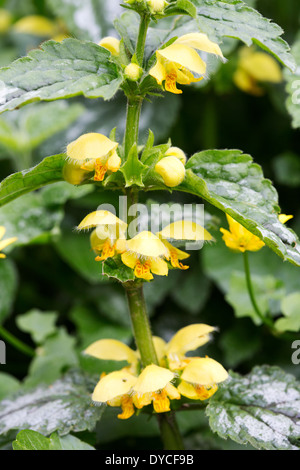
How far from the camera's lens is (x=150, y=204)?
0.72 metres

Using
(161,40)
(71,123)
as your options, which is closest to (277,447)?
(161,40)

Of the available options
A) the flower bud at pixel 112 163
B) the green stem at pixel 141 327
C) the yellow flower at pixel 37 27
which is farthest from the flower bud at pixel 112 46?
the yellow flower at pixel 37 27

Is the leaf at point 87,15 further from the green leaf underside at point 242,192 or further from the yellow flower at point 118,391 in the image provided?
the yellow flower at point 118,391

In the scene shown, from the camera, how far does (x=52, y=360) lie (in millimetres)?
887

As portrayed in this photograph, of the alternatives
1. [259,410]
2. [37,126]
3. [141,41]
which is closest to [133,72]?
[141,41]

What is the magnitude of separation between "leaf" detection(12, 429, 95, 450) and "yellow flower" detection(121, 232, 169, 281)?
8.3 inches

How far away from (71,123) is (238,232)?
2.45 ft

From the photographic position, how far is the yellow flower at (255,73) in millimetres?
1174

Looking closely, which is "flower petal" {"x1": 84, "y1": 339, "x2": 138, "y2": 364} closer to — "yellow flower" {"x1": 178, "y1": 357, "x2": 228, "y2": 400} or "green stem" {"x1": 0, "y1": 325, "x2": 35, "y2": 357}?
"yellow flower" {"x1": 178, "y1": 357, "x2": 228, "y2": 400}

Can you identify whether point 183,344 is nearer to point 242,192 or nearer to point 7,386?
point 242,192

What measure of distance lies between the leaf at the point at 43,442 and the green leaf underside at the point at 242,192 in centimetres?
31

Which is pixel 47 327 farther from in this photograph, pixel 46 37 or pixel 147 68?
pixel 46 37

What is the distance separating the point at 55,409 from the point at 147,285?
1.41 feet

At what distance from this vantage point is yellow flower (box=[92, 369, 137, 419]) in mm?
554
